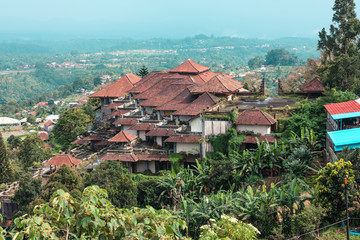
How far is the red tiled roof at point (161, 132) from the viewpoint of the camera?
36281 mm

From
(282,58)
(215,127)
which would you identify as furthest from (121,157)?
(282,58)

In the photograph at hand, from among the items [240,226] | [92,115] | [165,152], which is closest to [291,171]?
[240,226]

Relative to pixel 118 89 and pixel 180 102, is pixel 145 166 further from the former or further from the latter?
pixel 118 89

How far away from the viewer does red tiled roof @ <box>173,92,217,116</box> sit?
120ft

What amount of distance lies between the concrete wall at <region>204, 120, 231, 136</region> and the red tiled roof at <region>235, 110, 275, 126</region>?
1.02 metres

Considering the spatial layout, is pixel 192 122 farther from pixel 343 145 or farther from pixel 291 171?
pixel 343 145

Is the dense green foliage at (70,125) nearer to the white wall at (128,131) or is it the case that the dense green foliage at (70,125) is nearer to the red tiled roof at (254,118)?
the white wall at (128,131)

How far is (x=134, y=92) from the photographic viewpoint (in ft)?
153

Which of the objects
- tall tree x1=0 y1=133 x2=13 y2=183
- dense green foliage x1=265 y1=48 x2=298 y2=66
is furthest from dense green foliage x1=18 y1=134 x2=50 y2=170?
dense green foliage x1=265 y1=48 x2=298 y2=66

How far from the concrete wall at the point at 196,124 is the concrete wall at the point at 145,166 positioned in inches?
176

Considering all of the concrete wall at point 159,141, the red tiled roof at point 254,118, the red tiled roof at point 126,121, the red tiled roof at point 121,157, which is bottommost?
the red tiled roof at point 121,157

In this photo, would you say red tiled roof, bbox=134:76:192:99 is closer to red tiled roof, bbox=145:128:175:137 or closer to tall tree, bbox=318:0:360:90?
red tiled roof, bbox=145:128:175:137

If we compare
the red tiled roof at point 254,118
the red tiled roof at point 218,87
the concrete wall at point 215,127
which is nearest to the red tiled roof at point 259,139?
the red tiled roof at point 254,118

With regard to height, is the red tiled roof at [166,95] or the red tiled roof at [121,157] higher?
the red tiled roof at [166,95]
